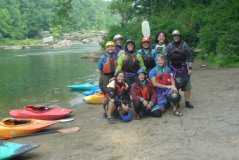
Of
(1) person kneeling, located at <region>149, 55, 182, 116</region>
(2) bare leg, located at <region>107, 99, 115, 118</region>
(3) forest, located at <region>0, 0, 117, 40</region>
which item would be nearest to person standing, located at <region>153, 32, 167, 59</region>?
(1) person kneeling, located at <region>149, 55, 182, 116</region>

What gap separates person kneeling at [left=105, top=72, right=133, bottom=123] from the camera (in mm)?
9930

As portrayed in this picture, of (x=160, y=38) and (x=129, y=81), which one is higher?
(x=160, y=38)

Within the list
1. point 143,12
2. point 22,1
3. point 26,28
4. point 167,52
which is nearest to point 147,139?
point 167,52

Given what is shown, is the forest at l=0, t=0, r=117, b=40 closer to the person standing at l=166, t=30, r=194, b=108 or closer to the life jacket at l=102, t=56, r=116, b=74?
the life jacket at l=102, t=56, r=116, b=74

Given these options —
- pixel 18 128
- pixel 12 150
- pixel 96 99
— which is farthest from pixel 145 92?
pixel 96 99

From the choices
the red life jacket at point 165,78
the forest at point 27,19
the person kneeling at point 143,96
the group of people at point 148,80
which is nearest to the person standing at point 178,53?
the group of people at point 148,80

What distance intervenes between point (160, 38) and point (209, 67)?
10.2 meters

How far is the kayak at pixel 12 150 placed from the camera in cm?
788

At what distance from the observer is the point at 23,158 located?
326 inches

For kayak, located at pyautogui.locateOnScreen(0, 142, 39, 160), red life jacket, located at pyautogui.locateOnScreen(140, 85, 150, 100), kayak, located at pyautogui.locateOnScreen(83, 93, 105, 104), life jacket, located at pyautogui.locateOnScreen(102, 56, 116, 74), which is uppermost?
life jacket, located at pyautogui.locateOnScreen(102, 56, 116, 74)

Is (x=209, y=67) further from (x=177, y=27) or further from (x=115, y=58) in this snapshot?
(x=115, y=58)

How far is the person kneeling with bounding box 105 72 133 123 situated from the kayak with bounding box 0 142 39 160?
2357 millimetres

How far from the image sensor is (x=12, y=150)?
8.00 meters

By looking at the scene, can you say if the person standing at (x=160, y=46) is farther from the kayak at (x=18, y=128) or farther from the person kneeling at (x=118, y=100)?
the kayak at (x=18, y=128)
